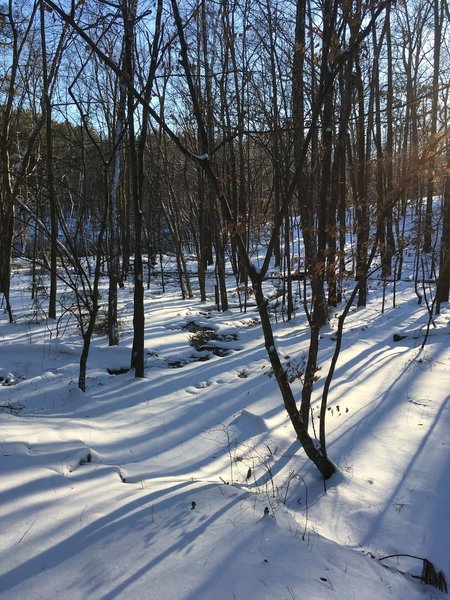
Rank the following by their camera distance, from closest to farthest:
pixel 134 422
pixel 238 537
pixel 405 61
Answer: pixel 238 537 → pixel 134 422 → pixel 405 61

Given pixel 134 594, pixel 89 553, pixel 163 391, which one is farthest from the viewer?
pixel 163 391

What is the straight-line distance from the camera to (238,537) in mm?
2299

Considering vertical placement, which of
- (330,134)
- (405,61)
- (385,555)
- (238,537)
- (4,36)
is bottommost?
(385,555)

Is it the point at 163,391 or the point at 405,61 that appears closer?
the point at 163,391

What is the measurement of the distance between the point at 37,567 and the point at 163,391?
3767 mm

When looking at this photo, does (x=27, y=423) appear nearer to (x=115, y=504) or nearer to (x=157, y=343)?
(x=115, y=504)

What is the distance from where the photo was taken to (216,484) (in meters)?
2.97

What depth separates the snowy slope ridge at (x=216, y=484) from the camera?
6.53ft

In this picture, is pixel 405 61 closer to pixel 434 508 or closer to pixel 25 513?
pixel 434 508

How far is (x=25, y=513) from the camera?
2301 millimetres

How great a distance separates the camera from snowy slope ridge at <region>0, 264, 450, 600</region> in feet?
6.53

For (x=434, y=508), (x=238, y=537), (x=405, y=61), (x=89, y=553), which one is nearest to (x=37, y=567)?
(x=89, y=553)

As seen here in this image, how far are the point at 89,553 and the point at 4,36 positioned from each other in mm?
11880

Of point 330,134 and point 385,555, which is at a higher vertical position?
point 330,134
